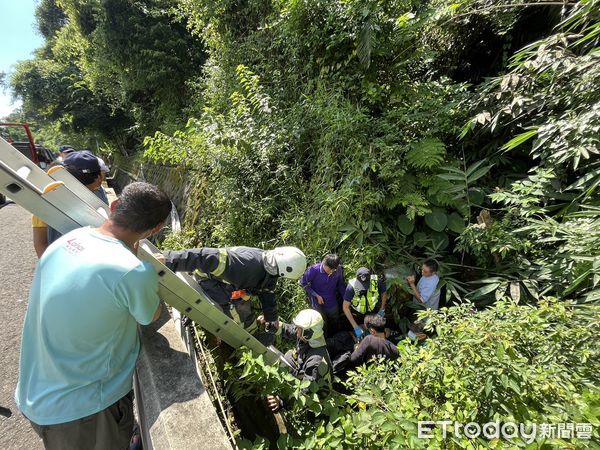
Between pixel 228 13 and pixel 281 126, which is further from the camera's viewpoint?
pixel 228 13

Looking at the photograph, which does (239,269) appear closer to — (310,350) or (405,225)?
(310,350)

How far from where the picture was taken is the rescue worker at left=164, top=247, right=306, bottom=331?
2770 mm

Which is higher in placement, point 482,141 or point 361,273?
point 482,141

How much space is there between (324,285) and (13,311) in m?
4.22

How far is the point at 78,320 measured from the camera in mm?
1362

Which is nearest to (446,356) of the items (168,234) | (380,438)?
(380,438)

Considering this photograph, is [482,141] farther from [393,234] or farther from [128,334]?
[128,334]

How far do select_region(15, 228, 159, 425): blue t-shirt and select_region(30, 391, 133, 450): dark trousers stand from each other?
7cm

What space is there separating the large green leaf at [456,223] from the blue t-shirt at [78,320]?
3.59 m

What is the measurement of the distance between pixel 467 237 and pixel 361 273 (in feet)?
4.47

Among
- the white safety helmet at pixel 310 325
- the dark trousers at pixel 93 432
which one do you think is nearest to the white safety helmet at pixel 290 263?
the white safety helmet at pixel 310 325

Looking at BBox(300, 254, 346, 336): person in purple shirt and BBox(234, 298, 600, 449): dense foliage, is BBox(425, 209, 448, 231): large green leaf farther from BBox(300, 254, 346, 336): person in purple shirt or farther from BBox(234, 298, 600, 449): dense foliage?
BBox(234, 298, 600, 449): dense foliage

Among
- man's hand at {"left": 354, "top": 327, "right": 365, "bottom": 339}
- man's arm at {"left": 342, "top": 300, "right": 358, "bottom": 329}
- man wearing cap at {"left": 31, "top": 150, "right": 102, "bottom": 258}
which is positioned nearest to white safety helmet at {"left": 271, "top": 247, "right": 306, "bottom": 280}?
man's arm at {"left": 342, "top": 300, "right": 358, "bottom": 329}

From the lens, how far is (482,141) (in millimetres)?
4195
